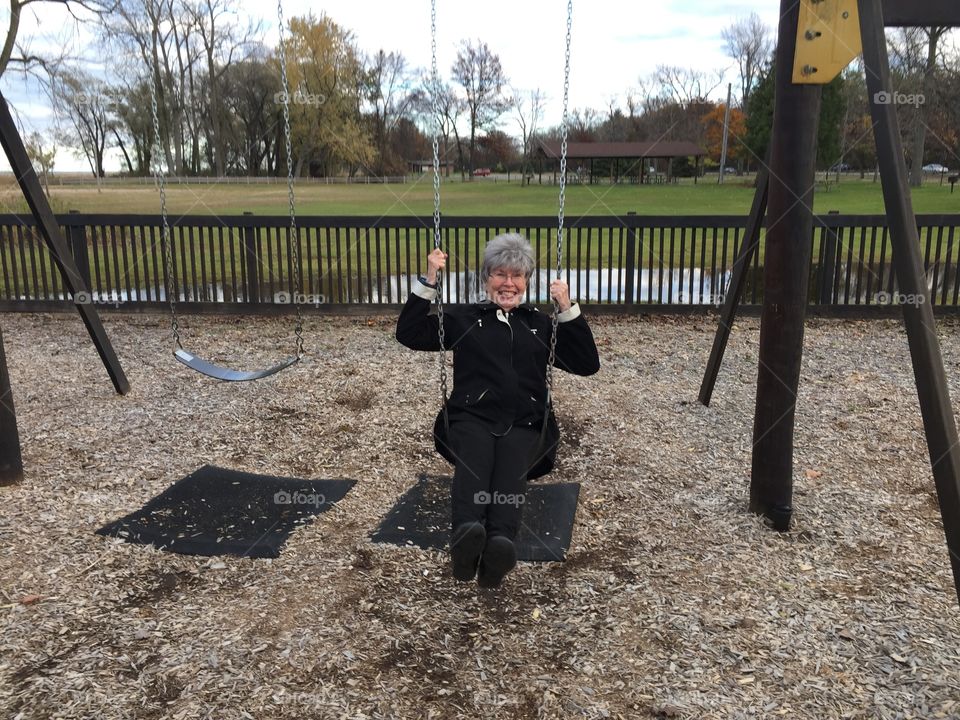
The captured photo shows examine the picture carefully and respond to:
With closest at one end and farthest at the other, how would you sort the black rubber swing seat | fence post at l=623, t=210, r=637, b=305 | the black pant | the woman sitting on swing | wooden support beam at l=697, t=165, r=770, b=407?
the black pant
the woman sitting on swing
wooden support beam at l=697, t=165, r=770, b=407
the black rubber swing seat
fence post at l=623, t=210, r=637, b=305

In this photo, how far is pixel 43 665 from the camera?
2525mm

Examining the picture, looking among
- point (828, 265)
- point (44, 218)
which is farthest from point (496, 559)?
point (828, 265)

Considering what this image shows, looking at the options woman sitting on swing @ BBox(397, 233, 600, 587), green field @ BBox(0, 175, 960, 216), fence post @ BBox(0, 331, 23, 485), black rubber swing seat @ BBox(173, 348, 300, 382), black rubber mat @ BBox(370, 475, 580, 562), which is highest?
green field @ BBox(0, 175, 960, 216)

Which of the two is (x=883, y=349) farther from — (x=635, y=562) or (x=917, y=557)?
(x=635, y=562)

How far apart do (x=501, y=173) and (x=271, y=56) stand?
32260mm

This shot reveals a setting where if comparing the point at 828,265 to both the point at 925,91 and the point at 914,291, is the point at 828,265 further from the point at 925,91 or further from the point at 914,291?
the point at 925,91

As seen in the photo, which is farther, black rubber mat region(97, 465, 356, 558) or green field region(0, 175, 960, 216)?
green field region(0, 175, 960, 216)

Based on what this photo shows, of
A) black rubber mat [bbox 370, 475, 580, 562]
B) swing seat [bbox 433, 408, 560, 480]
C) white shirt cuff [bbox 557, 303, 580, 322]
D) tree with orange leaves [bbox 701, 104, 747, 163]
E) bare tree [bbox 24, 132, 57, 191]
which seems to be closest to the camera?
swing seat [bbox 433, 408, 560, 480]

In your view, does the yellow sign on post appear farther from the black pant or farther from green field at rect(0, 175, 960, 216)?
green field at rect(0, 175, 960, 216)

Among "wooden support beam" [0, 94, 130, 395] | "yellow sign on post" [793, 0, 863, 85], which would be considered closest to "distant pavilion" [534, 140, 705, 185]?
"wooden support beam" [0, 94, 130, 395]

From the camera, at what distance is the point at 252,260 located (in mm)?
8625

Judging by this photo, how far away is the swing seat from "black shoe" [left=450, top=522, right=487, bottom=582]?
311 millimetres

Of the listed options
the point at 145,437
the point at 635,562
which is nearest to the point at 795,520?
the point at 635,562

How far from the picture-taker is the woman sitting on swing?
9.38 ft
